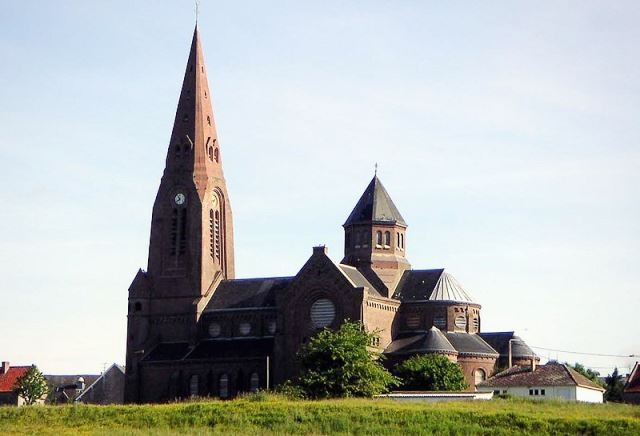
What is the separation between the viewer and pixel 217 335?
102188 millimetres

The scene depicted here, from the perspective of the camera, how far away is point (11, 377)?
397 ft

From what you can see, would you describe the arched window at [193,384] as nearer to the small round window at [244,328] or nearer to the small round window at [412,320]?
the small round window at [244,328]

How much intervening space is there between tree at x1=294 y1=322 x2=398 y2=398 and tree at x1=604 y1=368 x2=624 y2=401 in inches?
863

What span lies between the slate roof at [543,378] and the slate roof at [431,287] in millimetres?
10859

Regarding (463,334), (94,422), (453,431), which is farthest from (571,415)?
(463,334)

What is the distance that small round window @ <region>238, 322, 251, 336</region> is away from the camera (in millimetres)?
101625

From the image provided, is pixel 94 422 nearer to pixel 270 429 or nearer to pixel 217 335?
pixel 270 429

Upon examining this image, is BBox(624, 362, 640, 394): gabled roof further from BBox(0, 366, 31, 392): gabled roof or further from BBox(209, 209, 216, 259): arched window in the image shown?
BBox(0, 366, 31, 392): gabled roof

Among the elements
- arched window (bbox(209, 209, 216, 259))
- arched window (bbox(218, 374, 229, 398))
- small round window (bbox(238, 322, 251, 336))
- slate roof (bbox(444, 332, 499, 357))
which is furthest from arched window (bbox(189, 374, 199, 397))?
slate roof (bbox(444, 332, 499, 357))

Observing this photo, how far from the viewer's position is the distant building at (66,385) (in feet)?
411

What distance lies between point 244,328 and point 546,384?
25.3 meters

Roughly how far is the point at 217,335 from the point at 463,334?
1829 centimetres

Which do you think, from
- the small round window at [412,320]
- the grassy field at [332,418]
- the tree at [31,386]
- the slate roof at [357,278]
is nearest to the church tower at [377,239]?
the slate roof at [357,278]

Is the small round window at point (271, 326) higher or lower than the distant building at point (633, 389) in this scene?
higher
